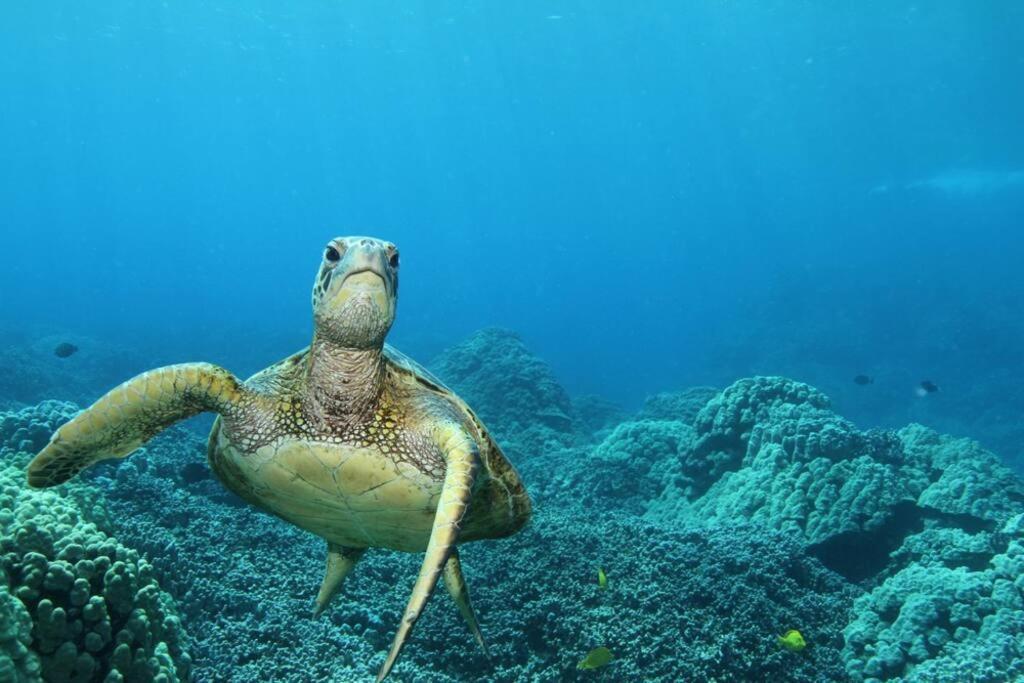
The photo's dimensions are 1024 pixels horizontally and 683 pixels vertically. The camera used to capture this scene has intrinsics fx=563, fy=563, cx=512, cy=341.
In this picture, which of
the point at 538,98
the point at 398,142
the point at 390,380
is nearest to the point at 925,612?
the point at 390,380

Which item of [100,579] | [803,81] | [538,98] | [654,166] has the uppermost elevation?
[654,166]

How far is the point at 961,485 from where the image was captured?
5727mm

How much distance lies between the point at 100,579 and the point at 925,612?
17.5ft

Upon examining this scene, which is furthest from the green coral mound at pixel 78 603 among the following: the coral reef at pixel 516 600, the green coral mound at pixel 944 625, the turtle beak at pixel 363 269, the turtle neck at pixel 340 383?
the green coral mound at pixel 944 625

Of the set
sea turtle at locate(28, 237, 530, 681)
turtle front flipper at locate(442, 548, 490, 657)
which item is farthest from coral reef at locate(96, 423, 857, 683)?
sea turtle at locate(28, 237, 530, 681)

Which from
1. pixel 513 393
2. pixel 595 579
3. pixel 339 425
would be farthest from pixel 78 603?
pixel 513 393

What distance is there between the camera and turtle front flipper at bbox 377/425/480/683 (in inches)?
79.4

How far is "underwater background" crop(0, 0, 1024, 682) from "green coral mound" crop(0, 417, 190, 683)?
1cm

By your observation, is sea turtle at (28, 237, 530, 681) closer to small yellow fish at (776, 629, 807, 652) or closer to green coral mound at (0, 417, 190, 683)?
green coral mound at (0, 417, 190, 683)

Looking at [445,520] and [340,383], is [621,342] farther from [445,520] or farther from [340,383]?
[445,520]

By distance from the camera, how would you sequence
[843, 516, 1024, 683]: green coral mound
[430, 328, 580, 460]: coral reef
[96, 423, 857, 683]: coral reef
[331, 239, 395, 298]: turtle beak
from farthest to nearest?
1. [430, 328, 580, 460]: coral reef
2. [843, 516, 1024, 683]: green coral mound
3. [96, 423, 857, 683]: coral reef
4. [331, 239, 395, 298]: turtle beak

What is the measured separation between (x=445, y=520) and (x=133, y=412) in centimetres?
160

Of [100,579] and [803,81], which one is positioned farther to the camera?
[803,81]

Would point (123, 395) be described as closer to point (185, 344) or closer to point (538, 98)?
point (185, 344)
